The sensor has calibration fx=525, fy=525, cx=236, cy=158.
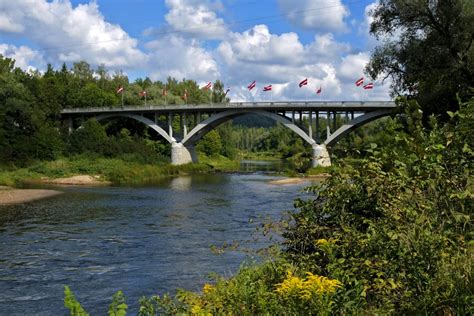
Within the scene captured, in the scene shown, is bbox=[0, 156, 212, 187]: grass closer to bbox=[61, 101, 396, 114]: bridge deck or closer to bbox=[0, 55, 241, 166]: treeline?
bbox=[0, 55, 241, 166]: treeline

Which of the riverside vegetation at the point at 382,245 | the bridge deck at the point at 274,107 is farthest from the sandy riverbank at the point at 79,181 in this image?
the riverside vegetation at the point at 382,245

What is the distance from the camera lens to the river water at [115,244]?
1200 cm

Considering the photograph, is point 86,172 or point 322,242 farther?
point 86,172

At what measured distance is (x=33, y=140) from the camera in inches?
2153

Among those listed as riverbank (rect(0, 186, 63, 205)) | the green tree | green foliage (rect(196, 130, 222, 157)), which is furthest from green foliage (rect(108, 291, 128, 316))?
green foliage (rect(196, 130, 222, 157))

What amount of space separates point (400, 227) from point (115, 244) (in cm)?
1426

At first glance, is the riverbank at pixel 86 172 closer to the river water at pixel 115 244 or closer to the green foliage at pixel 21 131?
the green foliage at pixel 21 131

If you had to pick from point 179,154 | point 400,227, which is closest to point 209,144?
point 179,154

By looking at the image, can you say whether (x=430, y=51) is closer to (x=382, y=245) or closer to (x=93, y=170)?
(x=382, y=245)

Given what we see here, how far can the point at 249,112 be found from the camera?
6475cm

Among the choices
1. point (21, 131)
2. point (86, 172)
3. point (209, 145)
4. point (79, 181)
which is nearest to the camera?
point (79, 181)

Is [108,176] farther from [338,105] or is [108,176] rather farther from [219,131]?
[219,131]

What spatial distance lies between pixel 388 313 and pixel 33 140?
54916mm

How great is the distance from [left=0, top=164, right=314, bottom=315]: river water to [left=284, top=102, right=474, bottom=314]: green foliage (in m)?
0.80
